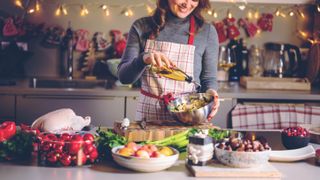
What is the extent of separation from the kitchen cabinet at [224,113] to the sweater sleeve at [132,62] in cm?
102

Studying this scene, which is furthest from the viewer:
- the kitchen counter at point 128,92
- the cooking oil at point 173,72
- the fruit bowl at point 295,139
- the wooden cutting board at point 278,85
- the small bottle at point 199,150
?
the wooden cutting board at point 278,85

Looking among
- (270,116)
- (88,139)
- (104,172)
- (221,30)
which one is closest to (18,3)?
(221,30)

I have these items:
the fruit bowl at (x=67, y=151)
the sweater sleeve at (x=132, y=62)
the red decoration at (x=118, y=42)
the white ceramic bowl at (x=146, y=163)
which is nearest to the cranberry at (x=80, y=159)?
the fruit bowl at (x=67, y=151)

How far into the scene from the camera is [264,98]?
3.46 m

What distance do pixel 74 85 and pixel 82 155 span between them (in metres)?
2.15

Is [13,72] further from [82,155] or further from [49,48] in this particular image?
[82,155]

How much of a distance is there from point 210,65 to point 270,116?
1.83ft

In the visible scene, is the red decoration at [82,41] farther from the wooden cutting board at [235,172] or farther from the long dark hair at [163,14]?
the wooden cutting board at [235,172]

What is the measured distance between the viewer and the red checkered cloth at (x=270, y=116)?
9.43 ft

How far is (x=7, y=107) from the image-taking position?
338 cm

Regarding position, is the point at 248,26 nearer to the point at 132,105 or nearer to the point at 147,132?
the point at 132,105

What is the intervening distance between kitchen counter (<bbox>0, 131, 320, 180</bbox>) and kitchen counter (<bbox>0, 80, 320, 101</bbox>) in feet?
5.19

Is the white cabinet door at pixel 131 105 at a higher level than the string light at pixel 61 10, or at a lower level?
lower

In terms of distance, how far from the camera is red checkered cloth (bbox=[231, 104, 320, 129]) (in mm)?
2873
